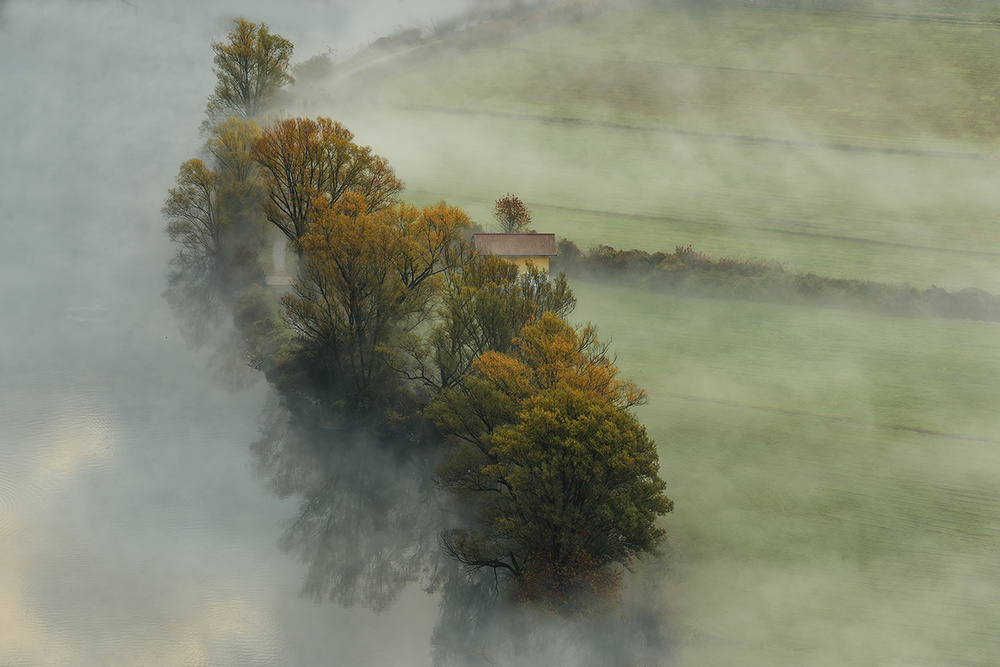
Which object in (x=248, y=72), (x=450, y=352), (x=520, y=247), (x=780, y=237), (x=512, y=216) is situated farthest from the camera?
(x=248, y=72)

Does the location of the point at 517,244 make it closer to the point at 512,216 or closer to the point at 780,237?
the point at 512,216

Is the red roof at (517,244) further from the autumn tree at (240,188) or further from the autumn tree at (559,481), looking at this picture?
the autumn tree at (559,481)

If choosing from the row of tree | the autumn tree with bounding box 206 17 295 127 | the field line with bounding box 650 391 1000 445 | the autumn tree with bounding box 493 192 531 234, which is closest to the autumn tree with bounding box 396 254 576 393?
the row of tree

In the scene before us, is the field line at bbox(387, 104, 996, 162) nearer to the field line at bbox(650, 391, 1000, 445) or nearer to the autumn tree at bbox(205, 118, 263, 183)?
the autumn tree at bbox(205, 118, 263, 183)

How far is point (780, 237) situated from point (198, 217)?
37899 millimetres

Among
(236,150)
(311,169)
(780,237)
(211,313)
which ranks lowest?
(211,313)

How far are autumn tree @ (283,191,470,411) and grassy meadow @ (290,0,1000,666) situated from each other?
10.8m

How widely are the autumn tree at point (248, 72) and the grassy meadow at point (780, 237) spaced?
144 inches

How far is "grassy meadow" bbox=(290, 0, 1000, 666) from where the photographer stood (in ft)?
118

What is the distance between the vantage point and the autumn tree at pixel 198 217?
185 ft

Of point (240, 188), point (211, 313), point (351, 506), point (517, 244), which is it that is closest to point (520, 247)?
point (517, 244)

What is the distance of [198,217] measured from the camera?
58.0 meters

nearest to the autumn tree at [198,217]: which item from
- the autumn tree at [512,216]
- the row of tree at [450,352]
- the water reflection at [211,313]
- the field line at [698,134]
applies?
the row of tree at [450,352]

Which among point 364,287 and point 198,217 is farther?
point 198,217
